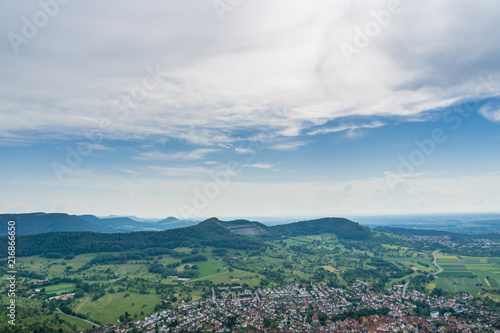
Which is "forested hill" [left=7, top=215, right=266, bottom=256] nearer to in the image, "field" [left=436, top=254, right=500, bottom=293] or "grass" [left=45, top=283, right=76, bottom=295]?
"grass" [left=45, top=283, right=76, bottom=295]

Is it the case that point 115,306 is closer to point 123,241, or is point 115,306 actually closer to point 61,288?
point 61,288

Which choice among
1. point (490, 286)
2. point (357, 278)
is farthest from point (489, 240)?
point (357, 278)

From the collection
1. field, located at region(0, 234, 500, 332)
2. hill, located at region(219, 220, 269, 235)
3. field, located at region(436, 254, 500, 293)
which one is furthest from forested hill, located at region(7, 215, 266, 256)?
field, located at region(436, 254, 500, 293)

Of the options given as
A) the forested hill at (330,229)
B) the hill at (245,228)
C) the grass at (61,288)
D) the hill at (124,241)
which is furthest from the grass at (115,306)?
the forested hill at (330,229)

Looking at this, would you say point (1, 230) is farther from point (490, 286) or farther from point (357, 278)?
point (490, 286)

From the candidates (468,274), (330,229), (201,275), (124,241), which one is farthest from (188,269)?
(330,229)

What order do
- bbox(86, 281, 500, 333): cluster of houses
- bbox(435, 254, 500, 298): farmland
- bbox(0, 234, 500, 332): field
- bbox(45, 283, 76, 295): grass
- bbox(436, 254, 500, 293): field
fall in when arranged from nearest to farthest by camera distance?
bbox(86, 281, 500, 333): cluster of houses → bbox(0, 234, 500, 332): field → bbox(435, 254, 500, 298): farmland → bbox(436, 254, 500, 293): field → bbox(45, 283, 76, 295): grass

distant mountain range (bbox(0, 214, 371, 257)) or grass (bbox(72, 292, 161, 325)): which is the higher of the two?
distant mountain range (bbox(0, 214, 371, 257))
